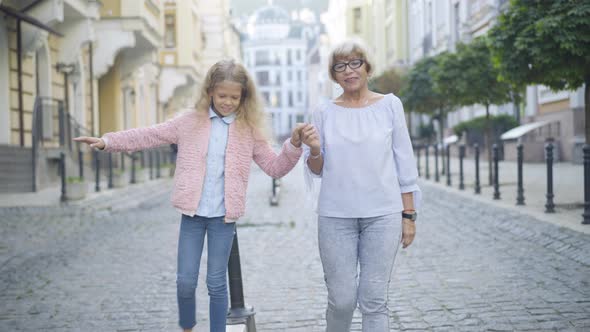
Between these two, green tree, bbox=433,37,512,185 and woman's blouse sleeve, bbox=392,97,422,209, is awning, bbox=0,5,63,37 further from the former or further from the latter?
woman's blouse sleeve, bbox=392,97,422,209

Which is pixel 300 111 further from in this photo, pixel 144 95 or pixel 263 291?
pixel 263 291

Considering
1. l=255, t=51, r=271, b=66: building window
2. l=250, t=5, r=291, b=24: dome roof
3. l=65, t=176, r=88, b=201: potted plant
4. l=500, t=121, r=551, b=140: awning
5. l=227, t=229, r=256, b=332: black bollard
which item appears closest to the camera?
l=227, t=229, r=256, b=332: black bollard

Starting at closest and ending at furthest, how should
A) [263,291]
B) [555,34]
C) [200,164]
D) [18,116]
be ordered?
[200,164] → [263,291] → [555,34] → [18,116]

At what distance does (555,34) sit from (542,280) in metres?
4.05

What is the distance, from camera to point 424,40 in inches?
1296

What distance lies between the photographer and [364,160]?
133 inches

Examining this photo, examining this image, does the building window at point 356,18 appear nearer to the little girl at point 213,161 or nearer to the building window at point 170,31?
the building window at point 170,31

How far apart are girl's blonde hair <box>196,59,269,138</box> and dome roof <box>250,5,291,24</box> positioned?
128 metres

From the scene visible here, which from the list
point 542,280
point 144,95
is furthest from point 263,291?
point 144,95

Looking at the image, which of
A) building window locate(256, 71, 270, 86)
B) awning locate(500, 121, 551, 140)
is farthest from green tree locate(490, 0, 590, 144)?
building window locate(256, 71, 270, 86)

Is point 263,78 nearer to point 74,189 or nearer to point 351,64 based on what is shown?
point 74,189

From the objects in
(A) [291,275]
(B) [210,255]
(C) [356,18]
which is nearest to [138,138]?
(B) [210,255]

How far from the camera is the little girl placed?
11.9 ft

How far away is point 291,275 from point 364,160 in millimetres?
3313
